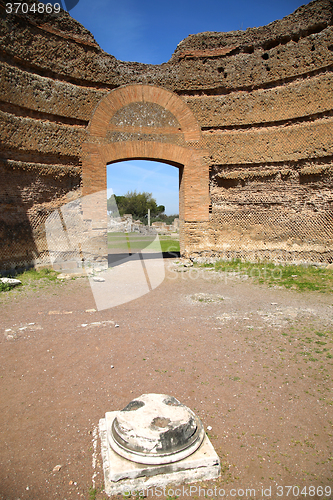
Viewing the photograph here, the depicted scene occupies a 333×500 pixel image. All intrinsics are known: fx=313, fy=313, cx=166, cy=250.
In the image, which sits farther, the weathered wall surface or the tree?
the tree

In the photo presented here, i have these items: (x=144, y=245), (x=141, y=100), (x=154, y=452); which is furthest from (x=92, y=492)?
(x=144, y=245)

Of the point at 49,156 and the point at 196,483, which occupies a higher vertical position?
the point at 49,156

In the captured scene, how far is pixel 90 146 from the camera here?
9484 millimetres

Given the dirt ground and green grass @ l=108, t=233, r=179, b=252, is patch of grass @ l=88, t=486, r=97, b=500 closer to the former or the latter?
the dirt ground

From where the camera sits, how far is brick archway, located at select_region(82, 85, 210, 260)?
376 inches

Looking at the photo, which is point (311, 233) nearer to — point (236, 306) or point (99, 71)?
point (236, 306)

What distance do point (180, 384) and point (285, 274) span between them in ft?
19.6

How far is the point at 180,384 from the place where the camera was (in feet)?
10.4

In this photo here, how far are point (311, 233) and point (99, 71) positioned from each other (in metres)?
8.20

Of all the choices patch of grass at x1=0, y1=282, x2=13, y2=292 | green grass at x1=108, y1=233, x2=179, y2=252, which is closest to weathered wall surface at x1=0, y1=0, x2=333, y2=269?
patch of grass at x1=0, y1=282, x2=13, y2=292

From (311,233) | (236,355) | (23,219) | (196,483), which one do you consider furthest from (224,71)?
(196,483)

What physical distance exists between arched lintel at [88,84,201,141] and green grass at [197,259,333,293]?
4.40 m

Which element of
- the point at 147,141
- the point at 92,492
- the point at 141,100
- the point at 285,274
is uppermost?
the point at 141,100

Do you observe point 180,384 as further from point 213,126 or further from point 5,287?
point 213,126
